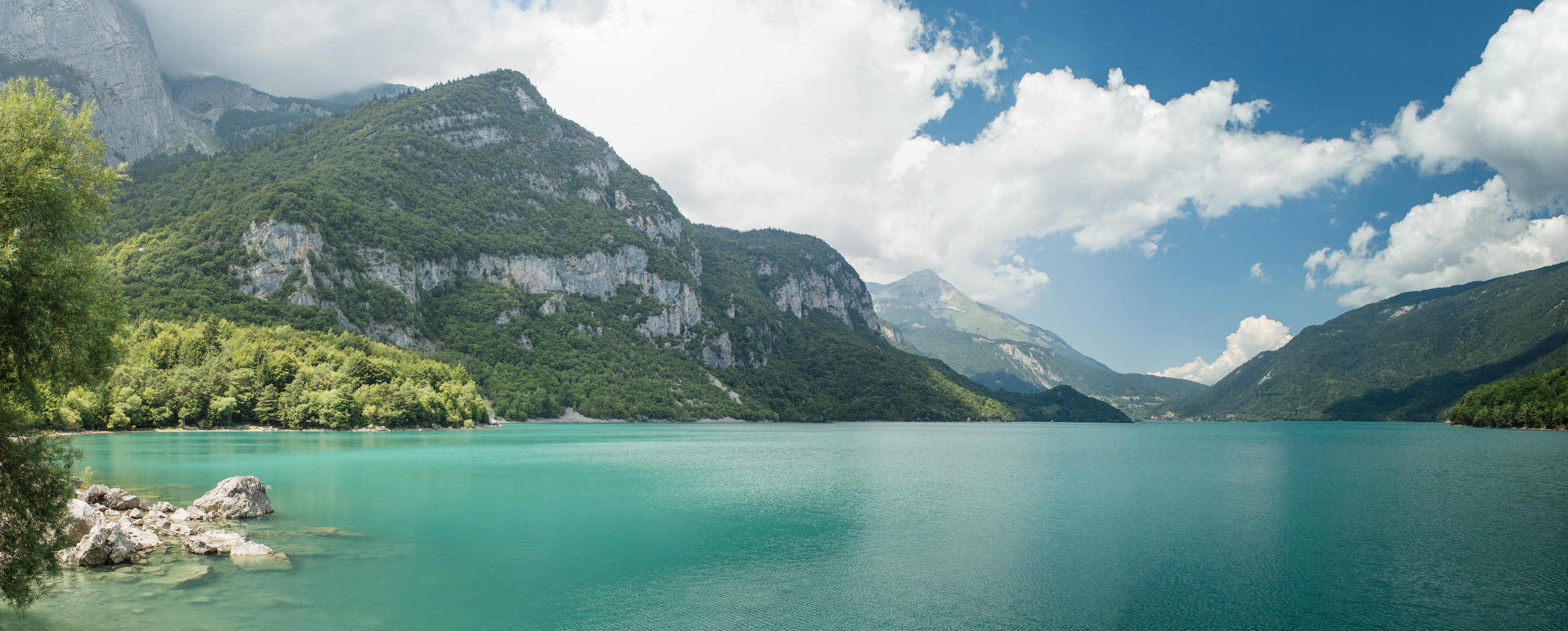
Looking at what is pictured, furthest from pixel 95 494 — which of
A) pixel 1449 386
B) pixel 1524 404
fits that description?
pixel 1449 386

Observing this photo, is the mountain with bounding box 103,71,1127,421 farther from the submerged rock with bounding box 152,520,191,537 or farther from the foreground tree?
the foreground tree

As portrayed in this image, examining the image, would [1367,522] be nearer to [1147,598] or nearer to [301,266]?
[1147,598]

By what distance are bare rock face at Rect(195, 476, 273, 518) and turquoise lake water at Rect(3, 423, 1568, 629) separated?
3.38 feet

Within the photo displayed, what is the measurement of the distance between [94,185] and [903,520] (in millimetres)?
26409

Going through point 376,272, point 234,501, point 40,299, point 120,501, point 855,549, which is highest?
point 376,272

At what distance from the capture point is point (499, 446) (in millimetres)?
68812

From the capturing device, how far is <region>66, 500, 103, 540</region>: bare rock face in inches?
730

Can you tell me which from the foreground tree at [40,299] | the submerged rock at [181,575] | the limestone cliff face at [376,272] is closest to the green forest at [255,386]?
the limestone cliff face at [376,272]

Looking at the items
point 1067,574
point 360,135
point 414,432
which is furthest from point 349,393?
point 360,135

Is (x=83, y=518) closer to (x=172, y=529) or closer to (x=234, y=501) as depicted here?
(x=172, y=529)

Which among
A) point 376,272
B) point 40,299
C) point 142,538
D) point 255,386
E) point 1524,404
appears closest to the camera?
point 40,299

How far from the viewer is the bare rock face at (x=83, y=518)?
1853 cm

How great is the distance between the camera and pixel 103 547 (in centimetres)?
1847

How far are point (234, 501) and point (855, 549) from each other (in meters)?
23.5
